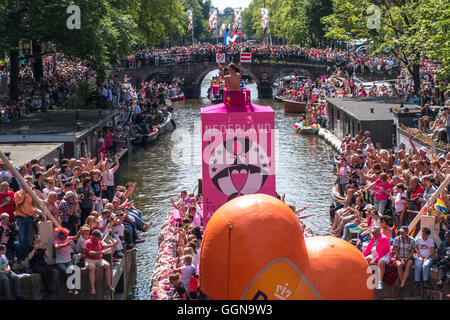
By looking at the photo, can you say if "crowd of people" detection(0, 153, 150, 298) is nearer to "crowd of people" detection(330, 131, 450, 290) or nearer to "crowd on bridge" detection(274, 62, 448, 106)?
"crowd of people" detection(330, 131, 450, 290)

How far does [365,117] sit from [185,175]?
26.8ft

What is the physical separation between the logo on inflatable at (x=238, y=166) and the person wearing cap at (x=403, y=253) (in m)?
2.83

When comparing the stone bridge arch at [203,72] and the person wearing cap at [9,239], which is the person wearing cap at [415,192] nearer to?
the person wearing cap at [9,239]

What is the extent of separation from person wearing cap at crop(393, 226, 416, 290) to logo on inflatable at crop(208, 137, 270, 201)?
2827 mm

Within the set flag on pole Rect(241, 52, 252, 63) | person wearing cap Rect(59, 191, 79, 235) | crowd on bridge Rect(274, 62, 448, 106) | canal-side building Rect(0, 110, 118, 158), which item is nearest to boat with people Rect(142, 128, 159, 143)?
canal-side building Rect(0, 110, 118, 158)

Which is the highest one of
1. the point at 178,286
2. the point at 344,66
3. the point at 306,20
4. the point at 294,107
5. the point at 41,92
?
the point at 306,20

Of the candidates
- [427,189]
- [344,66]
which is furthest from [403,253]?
[344,66]

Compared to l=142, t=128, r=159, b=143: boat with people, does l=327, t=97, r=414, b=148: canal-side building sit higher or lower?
higher

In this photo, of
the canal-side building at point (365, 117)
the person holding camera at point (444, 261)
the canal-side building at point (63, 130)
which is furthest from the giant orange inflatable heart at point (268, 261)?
the canal-side building at point (365, 117)

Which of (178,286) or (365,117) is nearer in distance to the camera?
Result: (178,286)

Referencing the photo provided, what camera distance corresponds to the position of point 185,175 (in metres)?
30.8

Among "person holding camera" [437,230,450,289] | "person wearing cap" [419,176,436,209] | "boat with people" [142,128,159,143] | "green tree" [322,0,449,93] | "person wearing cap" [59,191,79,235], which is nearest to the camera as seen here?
"person holding camera" [437,230,450,289]

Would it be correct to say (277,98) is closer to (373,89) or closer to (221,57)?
(221,57)

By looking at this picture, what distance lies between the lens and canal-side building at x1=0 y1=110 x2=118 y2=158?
80.5ft
